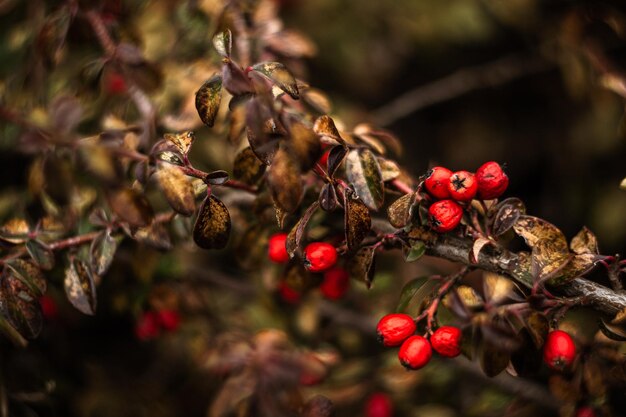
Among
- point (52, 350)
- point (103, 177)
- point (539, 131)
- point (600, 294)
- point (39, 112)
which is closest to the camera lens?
point (103, 177)

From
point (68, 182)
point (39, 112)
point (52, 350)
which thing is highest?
point (68, 182)

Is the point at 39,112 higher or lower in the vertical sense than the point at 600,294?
lower

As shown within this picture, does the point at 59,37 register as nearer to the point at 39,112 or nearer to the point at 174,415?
the point at 39,112

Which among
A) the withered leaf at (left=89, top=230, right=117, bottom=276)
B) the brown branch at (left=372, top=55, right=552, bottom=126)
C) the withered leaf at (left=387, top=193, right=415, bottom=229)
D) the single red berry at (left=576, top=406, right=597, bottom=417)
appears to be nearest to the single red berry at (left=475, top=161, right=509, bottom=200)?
the withered leaf at (left=387, top=193, right=415, bottom=229)

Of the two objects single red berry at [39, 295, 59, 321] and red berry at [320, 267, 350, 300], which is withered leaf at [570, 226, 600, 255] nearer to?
red berry at [320, 267, 350, 300]

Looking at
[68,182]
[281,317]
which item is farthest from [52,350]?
[68,182]

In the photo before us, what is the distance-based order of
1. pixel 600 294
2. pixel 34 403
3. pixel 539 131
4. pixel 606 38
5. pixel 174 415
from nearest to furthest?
1. pixel 600 294
2. pixel 34 403
3. pixel 174 415
4. pixel 606 38
5. pixel 539 131

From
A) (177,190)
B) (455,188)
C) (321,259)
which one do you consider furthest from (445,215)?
(177,190)
